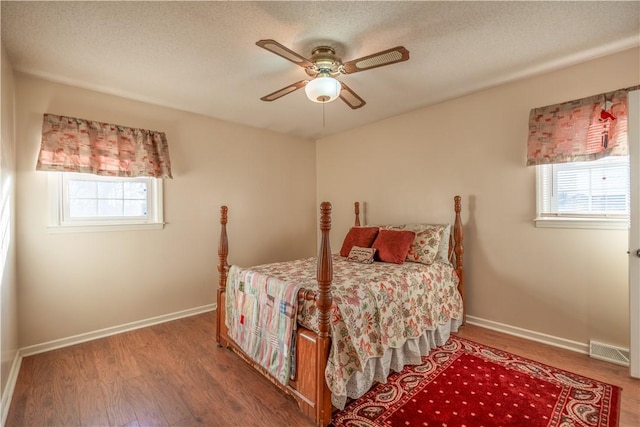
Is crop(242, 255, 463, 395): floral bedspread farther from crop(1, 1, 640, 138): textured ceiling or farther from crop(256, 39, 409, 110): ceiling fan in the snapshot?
crop(1, 1, 640, 138): textured ceiling

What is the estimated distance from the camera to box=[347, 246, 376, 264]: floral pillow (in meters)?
3.00

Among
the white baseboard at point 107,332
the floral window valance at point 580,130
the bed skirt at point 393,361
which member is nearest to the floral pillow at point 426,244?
the bed skirt at point 393,361

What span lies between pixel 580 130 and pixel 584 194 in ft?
1.76

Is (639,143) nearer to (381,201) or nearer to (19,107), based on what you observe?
(381,201)

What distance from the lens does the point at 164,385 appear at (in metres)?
2.11

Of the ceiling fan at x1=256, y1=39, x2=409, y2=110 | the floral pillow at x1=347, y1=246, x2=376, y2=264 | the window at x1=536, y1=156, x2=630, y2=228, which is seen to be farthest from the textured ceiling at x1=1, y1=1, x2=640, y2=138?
the floral pillow at x1=347, y1=246, x2=376, y2=264

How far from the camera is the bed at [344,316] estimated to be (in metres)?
1.76

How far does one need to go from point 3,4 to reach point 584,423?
4.14 meters

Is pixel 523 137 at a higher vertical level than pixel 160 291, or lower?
higher

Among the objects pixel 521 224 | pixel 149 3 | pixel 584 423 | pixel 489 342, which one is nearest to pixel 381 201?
pixel 521 224

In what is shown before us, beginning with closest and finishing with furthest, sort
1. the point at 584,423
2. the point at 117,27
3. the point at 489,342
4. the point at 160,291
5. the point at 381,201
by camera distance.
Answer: the point at 584,423, the point at 117,27, the point at 489,342, the point at 160,291, the point at 381,201

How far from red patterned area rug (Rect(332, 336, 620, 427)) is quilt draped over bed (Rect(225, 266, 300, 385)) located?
530mm

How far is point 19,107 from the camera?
2.53m

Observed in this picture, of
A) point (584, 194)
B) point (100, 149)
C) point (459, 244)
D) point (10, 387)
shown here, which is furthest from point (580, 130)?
point (10, 387)
